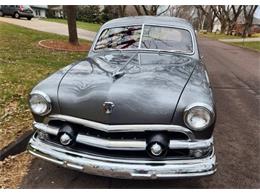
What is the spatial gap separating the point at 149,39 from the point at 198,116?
2049 millimetres

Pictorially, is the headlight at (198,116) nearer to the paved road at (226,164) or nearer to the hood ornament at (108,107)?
the hood ornament at (108,107)

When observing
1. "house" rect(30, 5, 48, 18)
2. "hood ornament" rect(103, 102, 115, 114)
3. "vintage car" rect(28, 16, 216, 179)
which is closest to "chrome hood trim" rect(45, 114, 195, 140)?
"vintage car" rect(28, 16, 216, 179)

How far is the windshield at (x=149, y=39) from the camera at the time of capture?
4688mm

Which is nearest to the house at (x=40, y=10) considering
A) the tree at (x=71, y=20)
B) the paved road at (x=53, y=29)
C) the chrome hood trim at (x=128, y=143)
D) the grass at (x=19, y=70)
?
the paved road at (x=53, y=29)

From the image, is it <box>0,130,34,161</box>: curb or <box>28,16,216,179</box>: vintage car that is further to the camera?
<box>0,130,34,161</box>: curb

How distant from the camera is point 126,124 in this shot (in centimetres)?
295

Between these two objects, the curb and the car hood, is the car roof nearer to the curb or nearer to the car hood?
the car hood

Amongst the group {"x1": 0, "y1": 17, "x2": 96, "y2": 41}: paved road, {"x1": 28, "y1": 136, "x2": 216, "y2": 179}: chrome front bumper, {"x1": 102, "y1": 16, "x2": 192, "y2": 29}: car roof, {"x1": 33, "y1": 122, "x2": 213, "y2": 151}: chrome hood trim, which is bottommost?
{"x1": 0, "y1": 17, "x2": 96, "y2": 41}: paved road

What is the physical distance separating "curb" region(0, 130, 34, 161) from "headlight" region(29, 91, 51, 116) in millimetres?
997

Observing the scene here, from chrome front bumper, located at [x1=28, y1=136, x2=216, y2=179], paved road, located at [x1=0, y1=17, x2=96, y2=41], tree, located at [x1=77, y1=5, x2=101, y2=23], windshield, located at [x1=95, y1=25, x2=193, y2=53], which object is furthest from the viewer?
tree, located at [x1=77, y1=5, x2=101, y2=23]

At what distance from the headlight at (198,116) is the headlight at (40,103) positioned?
1.29m

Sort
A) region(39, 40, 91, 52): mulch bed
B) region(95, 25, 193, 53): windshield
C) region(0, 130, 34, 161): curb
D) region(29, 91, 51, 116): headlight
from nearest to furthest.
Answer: region(29, 91, 51, 116): headlight → region(0, 130, 34, 161): curb → region(95, 25, 193, 53): windshield → region(39, 40, 91, 52): mulch bed

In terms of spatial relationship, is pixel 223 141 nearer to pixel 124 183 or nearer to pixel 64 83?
pixel 124 183

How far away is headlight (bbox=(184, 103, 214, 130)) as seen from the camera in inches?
116
